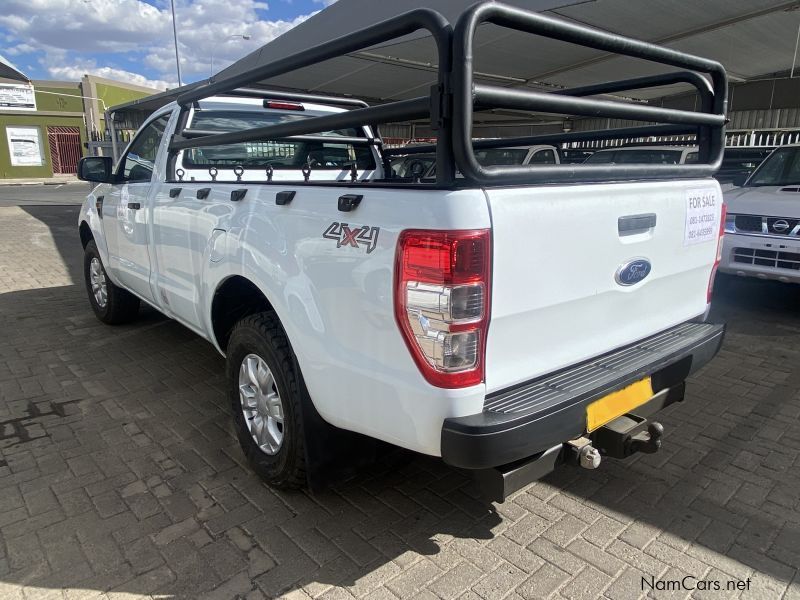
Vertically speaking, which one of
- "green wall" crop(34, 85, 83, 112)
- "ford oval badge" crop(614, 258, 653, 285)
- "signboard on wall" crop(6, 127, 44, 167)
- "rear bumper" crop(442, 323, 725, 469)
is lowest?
"rear bumper" crop(442, 323, 725, 469)

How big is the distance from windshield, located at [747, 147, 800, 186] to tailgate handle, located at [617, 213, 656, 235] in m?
4.92

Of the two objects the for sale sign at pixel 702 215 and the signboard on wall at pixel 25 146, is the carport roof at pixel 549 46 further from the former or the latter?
the signboard on wall at pixel 25 146

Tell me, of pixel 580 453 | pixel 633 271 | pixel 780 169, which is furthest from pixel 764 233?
pixel 580 453

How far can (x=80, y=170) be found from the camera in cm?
457

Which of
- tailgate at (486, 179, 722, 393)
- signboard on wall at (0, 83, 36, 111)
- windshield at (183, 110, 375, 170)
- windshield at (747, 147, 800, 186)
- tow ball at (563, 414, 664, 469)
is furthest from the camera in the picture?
signboard on wall at (0, 83, 36, 111)

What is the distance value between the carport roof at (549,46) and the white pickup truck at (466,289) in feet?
19.0

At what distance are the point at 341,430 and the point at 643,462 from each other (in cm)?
170

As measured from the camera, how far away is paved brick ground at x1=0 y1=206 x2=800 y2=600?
2209 millimetres

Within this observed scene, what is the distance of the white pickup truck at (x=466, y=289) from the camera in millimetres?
1799

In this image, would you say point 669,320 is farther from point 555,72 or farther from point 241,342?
point 555,72

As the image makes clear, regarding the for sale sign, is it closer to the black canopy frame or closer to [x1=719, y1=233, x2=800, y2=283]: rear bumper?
the black canopy frame

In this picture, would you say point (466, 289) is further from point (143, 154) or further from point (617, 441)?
point (143, 154)

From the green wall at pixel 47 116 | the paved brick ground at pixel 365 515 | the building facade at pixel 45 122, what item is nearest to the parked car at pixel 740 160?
the paved brick ground at pixel 365 515

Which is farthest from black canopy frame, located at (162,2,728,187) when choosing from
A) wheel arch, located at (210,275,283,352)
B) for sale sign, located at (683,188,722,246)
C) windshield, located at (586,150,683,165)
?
windshield, located at (586,150,683,165)
